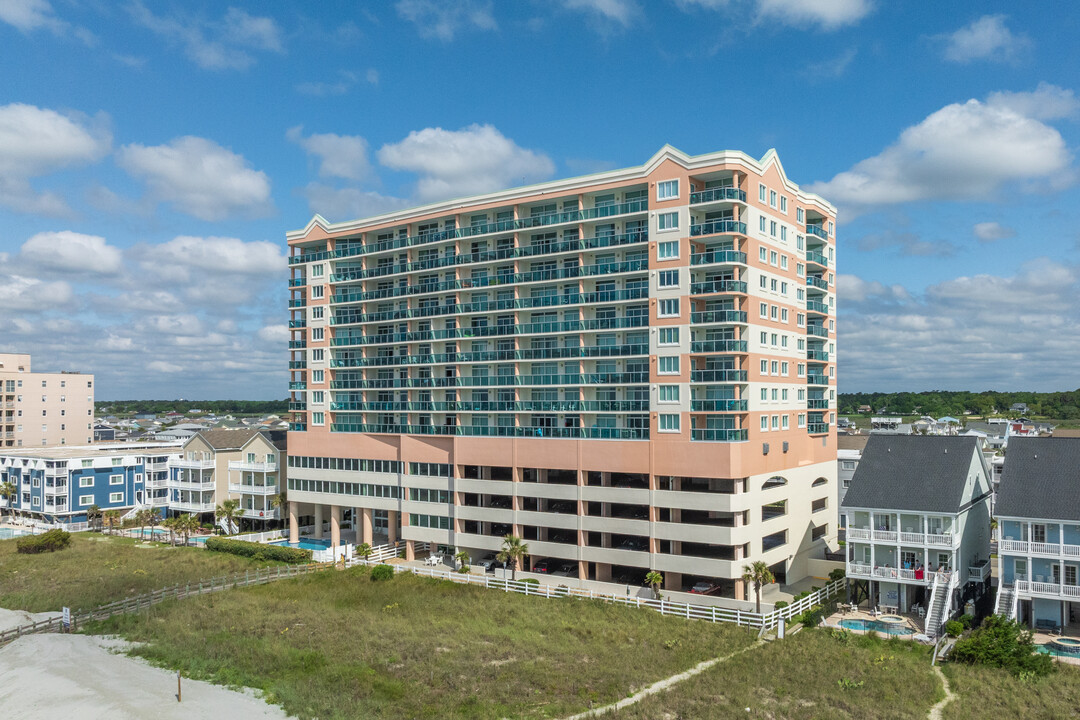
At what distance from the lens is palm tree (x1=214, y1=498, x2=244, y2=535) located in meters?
87.1

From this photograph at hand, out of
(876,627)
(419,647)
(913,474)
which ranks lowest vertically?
(876,627)

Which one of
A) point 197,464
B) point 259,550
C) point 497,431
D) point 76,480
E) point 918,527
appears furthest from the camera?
point 76,480

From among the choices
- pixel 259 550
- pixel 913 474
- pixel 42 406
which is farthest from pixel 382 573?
pixel 42 406

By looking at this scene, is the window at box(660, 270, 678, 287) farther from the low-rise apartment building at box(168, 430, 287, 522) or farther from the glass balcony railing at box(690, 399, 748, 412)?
the low-rise apartment building at box(168, 430, 287, 522)

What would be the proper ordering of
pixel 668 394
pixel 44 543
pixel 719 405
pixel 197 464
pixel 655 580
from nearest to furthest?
1. pixel 655 580
2. pixel 719 405
3. pixel 668 394
4. pixel 44 543
5. pixel 197 464

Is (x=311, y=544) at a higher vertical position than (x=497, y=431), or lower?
lower

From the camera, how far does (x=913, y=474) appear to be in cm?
5431

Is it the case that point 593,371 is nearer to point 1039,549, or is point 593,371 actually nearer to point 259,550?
point 1039,549

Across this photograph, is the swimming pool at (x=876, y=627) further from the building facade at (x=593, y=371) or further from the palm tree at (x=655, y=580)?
the palm tree at (x=655, y=580)

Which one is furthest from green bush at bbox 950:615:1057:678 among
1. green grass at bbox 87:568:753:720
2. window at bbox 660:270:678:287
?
window at bbox 660:270:678:287

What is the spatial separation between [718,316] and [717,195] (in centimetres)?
968

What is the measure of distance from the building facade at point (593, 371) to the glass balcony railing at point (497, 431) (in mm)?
216

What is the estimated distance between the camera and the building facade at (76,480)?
9562cm

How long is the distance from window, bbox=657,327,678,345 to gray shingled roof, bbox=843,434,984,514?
1680cm
